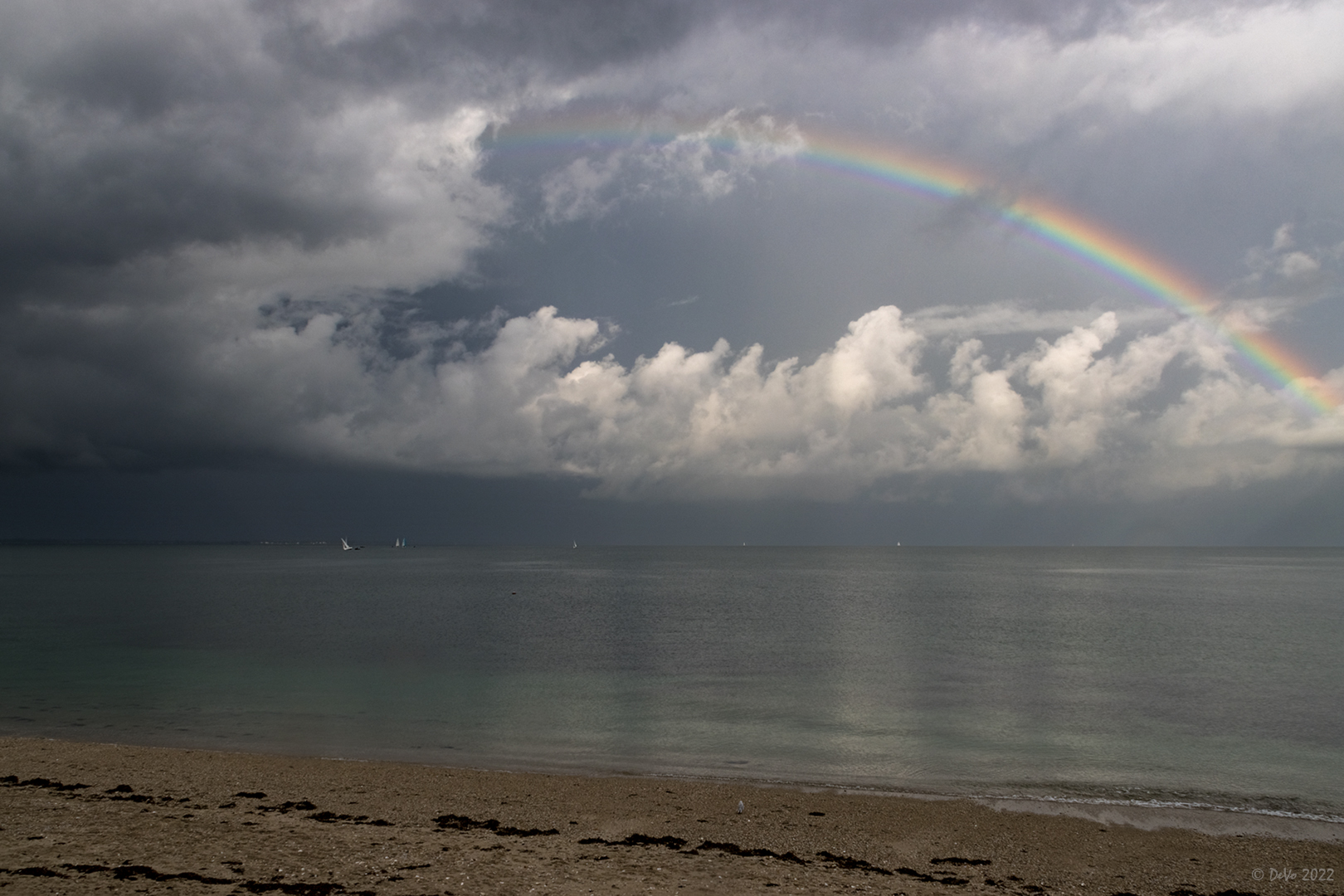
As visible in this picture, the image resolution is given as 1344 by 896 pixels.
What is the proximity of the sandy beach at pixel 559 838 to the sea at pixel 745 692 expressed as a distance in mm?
2310

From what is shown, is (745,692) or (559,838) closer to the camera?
(559,838)

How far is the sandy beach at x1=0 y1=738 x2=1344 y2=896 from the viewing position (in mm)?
12820

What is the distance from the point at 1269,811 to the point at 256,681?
36.7m

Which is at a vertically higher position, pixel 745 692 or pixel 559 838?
pixel 559 838

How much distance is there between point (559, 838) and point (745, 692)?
797 inches

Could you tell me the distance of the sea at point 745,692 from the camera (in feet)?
76.0

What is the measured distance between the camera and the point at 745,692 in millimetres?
34938

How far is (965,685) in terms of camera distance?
3762 centimetres

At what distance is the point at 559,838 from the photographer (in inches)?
615

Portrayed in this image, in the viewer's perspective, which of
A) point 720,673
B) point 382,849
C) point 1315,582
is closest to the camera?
point 382,849

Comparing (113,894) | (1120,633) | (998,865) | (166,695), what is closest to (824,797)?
(998,865)

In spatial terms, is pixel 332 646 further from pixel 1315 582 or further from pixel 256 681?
pixel 1315 582

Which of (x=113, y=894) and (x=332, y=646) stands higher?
(x=113, y=894)

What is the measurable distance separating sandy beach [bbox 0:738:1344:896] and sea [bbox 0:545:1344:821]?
7.58 feet
